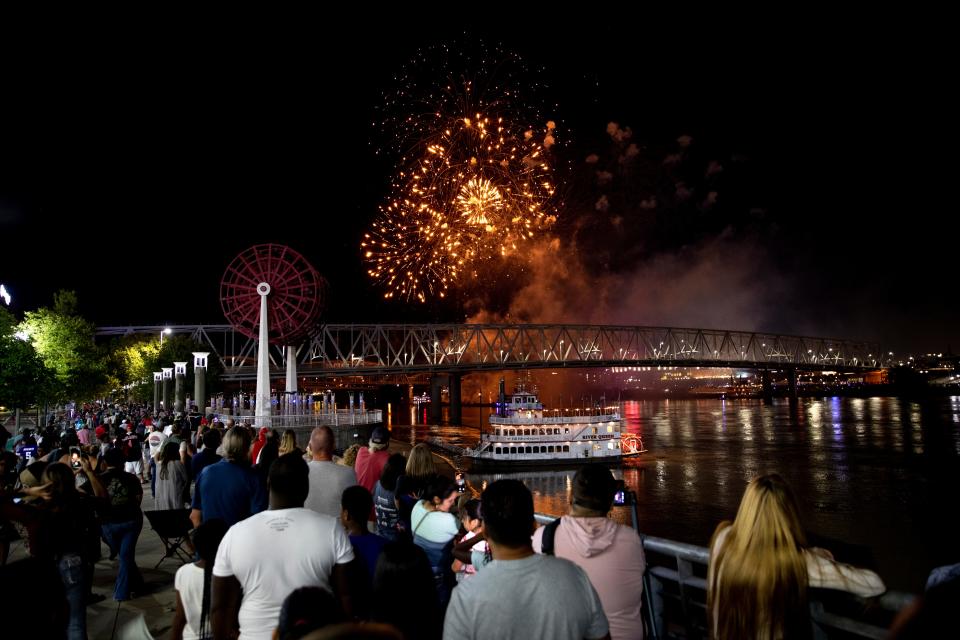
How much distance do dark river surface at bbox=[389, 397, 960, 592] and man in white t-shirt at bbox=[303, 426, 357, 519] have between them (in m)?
16.8

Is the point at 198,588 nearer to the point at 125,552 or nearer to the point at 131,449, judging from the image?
the point at 125,552

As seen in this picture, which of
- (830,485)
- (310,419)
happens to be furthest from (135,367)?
(830,485)

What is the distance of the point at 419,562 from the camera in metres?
3.24

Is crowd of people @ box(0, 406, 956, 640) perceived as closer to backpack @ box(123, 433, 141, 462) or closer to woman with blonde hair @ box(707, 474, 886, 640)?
woman with blonde hair @ box(707, 474, 886, 640)

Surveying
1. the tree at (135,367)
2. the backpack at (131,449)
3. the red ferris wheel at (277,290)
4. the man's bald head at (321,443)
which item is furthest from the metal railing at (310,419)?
the tree at (135,367)

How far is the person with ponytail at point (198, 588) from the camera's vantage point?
4.65 meters

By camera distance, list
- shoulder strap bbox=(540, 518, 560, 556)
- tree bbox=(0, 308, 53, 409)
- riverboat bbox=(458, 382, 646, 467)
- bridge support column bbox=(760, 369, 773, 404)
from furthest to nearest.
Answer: bridge support column bbox=(760, 369, 773, 404)
riverboat bbox=(458, 382, 646, 467)
tree bbox=(0, 308, 53, 409)
shoulder strap bbox=(540, 518, 560, 556)

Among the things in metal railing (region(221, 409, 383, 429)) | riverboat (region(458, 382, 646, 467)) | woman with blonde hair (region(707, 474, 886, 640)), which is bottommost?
riverboat (region(458, 382, 646, 467))

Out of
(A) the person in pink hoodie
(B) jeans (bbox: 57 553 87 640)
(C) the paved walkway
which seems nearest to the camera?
(A) the person in pink hoodie

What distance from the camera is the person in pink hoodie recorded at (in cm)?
386

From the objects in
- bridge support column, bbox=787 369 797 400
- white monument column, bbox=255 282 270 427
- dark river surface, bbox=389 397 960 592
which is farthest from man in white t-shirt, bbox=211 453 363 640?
bridge support column, bbox=787 369 797 400

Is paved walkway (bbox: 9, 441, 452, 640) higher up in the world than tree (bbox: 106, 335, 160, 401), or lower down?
lower down

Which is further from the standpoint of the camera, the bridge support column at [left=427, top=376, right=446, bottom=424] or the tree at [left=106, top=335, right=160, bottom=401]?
the bridge support column at [left=427, top=376, right=446, bottom=424]

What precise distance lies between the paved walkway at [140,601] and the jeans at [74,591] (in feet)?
1.23
